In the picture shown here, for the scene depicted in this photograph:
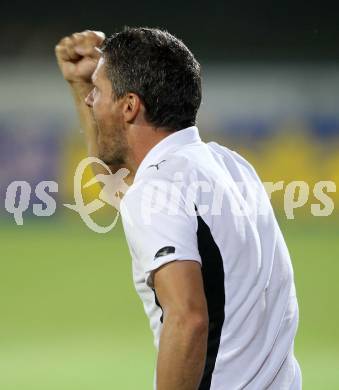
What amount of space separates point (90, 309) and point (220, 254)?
4.95m

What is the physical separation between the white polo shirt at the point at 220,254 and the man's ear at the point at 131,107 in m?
0.09

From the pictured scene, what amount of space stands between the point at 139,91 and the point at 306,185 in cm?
660

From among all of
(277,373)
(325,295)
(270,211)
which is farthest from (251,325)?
(325,295)

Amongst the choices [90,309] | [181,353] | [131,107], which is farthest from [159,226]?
[90,309]

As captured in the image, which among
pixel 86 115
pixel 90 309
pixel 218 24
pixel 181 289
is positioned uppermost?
pixel 86 115

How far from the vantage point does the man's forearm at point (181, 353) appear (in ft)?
5.33

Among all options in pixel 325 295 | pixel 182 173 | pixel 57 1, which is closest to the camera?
pixel 182 173

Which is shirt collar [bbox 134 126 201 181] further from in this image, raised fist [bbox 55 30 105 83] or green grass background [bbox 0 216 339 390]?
green grass background [bbox 0 216 339 390]

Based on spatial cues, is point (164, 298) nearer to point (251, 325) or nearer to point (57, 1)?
point (251, 325)

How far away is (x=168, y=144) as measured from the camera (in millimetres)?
1899

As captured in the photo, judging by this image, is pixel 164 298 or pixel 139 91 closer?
pixel 164 298

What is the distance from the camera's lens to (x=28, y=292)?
695 centimetres

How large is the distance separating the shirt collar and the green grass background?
289 cm

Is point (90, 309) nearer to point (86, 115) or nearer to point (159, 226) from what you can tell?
point (86, 115)
